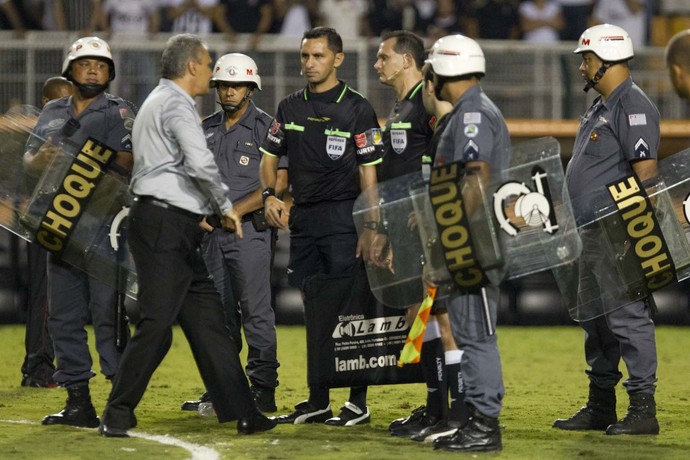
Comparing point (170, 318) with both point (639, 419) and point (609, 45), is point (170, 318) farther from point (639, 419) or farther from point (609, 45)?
point (609, 45)

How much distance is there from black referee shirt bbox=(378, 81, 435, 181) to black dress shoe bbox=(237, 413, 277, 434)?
5.31 ft

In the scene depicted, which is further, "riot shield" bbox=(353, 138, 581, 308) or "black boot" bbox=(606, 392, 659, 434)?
"black boot" bbox=(606, 392, 659, 434)

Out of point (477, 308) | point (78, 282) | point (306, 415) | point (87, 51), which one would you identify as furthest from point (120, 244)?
point (477, 308)

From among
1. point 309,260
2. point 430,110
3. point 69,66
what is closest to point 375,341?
point 309,260

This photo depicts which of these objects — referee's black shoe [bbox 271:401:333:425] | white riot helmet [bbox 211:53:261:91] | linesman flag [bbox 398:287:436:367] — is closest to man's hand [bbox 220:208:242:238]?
linesman flag [bbox 398:287:436:367]

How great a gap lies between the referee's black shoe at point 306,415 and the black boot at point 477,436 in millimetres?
1291

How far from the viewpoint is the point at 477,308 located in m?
6.23

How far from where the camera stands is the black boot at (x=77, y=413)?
7.05 meters

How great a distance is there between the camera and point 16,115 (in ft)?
24.5

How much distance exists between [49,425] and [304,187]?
2.07 metres

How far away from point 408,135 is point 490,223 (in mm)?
1232

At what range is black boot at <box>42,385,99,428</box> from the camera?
7.05m

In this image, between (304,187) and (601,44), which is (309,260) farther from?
(601,44)

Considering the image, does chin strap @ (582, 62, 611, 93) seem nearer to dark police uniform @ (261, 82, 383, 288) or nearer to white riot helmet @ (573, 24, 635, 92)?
white riot helmet @ (573, 24, 635, 92)
